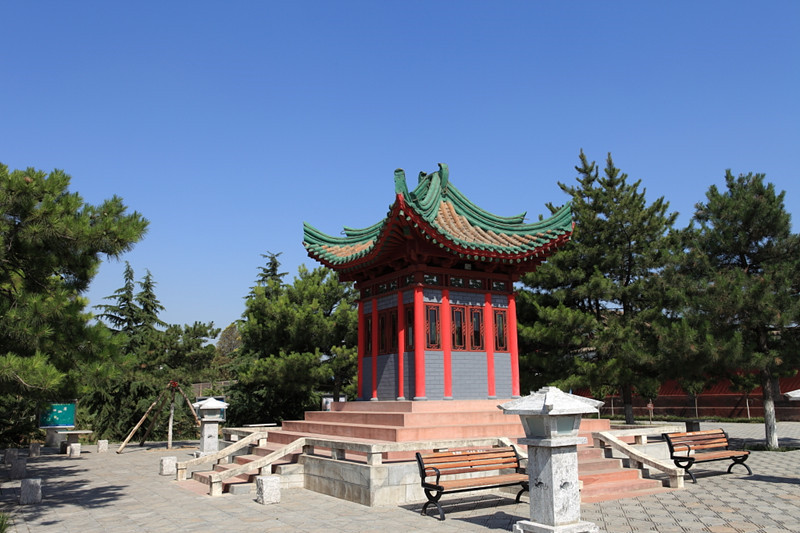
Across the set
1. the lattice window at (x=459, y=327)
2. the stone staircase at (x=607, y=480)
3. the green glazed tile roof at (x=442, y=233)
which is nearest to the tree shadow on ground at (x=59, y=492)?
the green glazed tile roof at (x=442, y=233)

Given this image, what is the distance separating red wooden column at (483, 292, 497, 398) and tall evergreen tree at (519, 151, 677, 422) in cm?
477

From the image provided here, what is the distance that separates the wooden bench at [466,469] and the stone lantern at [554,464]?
1792 mm

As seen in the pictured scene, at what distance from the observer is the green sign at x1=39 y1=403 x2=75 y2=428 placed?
861 inches

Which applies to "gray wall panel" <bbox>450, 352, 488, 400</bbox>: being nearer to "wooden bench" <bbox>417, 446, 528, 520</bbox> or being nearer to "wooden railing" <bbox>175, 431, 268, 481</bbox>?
"wooden bench" <bbox>417, 446, 528, 520</bbox>

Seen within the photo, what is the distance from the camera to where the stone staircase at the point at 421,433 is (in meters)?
9.89

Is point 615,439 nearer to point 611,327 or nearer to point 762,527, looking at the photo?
point 762,527

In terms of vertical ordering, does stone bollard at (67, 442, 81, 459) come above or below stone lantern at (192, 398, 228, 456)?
below

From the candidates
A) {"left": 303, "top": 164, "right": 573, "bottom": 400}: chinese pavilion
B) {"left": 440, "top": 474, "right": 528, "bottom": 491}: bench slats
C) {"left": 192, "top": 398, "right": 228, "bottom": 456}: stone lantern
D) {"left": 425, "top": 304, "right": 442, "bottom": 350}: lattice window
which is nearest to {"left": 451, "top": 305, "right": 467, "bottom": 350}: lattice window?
{"left": 303, "top": 164, "right": 573, "bottom": 400}: chinese pavilion

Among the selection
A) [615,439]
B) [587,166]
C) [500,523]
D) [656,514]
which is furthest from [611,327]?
[500,523]

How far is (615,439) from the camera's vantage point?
1088cm

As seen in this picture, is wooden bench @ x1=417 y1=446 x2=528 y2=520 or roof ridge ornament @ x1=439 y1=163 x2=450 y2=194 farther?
roof ridge ornament @ x1=439 y1=163 x2=450 y2=194

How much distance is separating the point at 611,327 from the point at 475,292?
6311mm

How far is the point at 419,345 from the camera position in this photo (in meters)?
12.8

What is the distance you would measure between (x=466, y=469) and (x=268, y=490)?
3.11 meters
